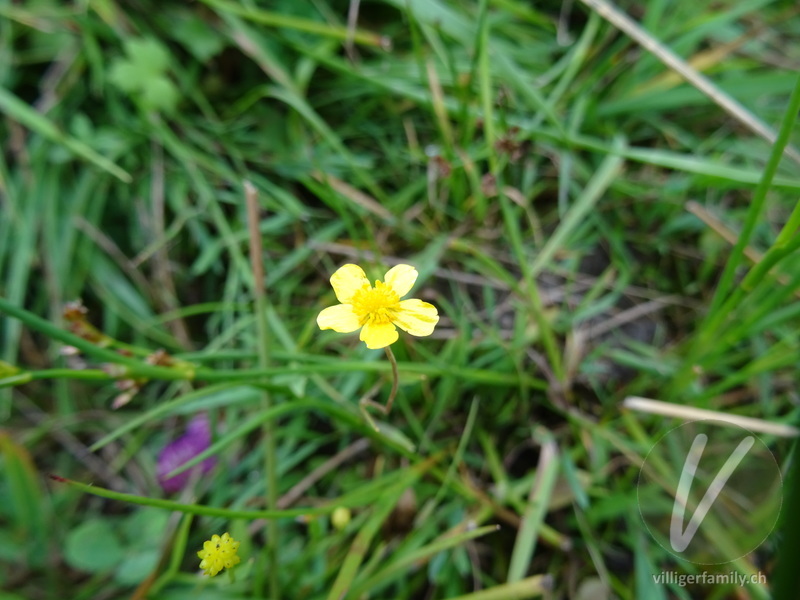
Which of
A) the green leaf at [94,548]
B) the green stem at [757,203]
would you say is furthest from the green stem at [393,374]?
the green leaf at [94,548]

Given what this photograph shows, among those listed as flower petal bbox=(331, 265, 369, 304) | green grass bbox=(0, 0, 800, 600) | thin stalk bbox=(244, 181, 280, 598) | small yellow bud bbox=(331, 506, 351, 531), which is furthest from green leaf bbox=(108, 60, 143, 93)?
small yellow bud bbox=(331, 506, 351, 531)

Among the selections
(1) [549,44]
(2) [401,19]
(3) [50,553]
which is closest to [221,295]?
(3) [50,553]

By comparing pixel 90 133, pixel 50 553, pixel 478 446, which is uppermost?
pixel 90 133

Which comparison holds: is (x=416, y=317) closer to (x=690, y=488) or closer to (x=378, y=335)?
(x=378, y=335)

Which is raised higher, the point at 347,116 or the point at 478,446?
the point at 347,116

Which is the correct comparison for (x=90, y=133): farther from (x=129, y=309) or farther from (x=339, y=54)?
(x=339, y=54)

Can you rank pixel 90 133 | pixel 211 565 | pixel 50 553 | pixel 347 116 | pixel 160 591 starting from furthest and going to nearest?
pixel 347 116 < pixel 90 133 < pixel 50 553 < pixel 160 591 < pixel 211 565

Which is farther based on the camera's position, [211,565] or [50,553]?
[50,553]
